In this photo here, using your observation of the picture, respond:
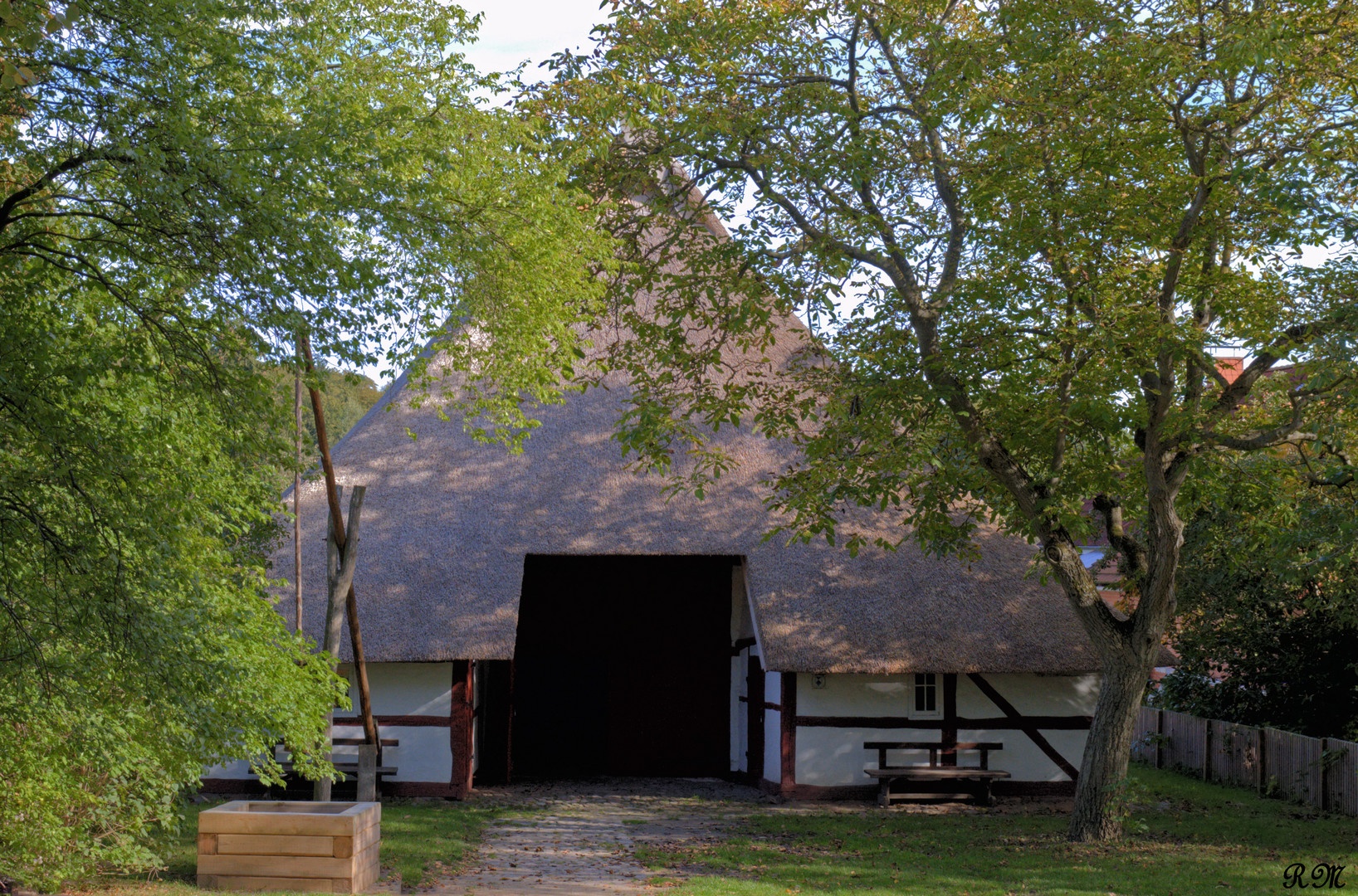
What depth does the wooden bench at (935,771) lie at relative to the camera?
13.8 m

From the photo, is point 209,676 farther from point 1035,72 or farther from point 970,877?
point 1035,72

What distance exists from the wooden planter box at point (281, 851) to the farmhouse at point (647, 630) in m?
4.73

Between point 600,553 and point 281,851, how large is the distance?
22.0 feet

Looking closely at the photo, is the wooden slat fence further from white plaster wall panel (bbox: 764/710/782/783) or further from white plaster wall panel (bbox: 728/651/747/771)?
white plaster wall panel (bbox: 728/651/747/771)

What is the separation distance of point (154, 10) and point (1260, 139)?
30.8 ft

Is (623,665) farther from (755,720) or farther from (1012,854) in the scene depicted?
(1012,854)

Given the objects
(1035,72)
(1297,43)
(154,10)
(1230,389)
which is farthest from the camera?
(1230,389)

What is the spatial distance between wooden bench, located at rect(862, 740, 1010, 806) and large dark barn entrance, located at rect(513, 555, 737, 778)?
357 centimetres

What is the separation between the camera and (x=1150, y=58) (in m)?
8.71

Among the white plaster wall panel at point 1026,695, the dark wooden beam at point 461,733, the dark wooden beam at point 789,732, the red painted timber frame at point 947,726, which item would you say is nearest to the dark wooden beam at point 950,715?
the red painted timber frame at point 947,726

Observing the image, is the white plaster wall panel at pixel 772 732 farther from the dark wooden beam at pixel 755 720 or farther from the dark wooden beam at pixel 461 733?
the dark wooden beam at pixel 461 733

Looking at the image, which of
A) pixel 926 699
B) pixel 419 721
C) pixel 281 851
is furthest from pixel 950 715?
pixel 281 851

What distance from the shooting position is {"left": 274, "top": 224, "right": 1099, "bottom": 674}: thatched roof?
45.3 ft

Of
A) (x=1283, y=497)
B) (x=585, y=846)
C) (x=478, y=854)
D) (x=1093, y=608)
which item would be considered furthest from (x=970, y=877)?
(x=1283, y=497)
